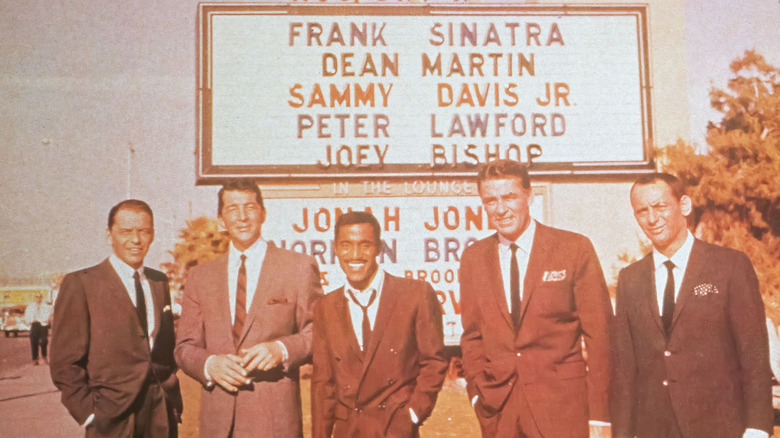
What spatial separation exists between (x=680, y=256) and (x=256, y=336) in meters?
2.19

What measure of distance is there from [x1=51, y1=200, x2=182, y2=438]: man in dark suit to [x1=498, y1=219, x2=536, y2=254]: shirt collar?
6.05 ft

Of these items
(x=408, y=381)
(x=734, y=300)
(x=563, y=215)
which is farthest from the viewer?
(x=563, y=215)

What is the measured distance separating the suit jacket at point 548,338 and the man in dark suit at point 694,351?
18cm

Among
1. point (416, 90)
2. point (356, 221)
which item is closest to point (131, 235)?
point (356, 221)

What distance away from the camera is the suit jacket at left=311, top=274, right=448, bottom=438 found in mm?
3504

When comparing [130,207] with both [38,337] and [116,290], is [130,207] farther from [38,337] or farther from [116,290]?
[38,337]

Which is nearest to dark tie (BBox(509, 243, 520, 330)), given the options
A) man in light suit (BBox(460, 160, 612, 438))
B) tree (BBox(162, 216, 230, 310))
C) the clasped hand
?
man in light suit (BBox(460, 160, 612, 438))

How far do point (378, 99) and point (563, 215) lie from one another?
1.34 meters

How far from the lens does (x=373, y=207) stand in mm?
4480

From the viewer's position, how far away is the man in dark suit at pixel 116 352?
3791 millimetres

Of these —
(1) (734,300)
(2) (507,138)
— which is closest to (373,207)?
(2) (507,138)

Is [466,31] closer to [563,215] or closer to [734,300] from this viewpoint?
[563,215]

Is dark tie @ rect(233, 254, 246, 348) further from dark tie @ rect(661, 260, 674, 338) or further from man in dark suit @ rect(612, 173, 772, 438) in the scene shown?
dark tie @ rect(661, 260, 674, 338)

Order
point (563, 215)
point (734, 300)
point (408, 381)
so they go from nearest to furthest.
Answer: point (734, 300), point (408, 381), point (563, 215)
